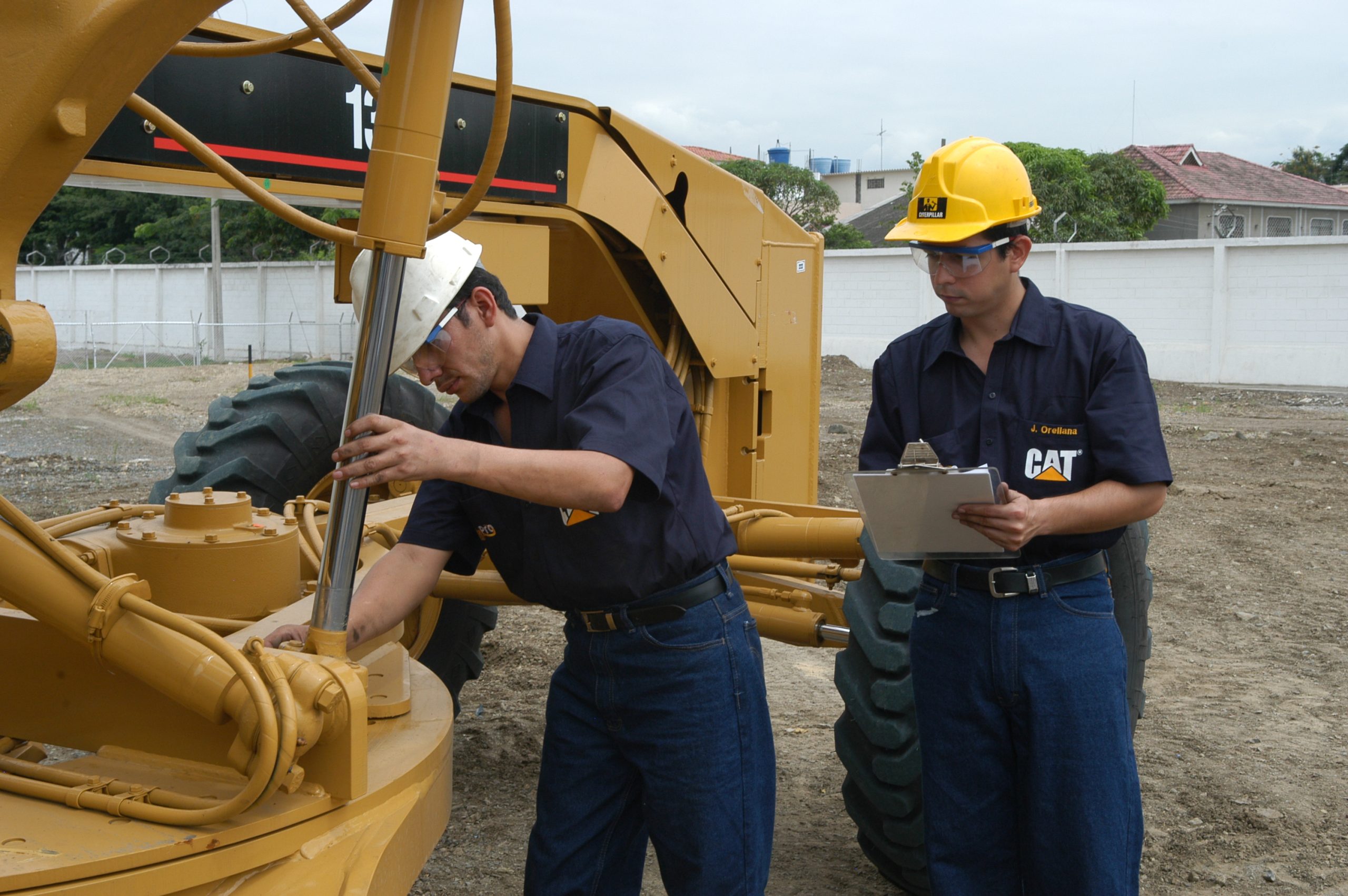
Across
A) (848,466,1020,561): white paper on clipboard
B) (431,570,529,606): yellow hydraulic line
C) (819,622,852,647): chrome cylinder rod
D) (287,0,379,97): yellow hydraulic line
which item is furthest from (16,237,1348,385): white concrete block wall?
(287,0,379,97): yellow hydraulic line

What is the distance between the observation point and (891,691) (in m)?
3.48

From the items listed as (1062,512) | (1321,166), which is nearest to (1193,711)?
(1062,512)

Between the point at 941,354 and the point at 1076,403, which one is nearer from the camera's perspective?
the point at 1076,403

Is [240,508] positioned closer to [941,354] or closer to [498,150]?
[498,150]

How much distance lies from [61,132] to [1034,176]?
2730cm

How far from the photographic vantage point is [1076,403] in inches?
104

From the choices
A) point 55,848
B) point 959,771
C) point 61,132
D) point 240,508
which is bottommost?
point 959,771

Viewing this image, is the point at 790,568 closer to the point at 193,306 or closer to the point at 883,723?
the point at 883,723

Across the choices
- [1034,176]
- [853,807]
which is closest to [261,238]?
[1034,176]

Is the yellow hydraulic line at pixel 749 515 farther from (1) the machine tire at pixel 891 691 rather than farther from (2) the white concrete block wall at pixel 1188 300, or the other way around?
(2) the white concrete block wall at pixel 1188 300

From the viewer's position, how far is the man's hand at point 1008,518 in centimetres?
245

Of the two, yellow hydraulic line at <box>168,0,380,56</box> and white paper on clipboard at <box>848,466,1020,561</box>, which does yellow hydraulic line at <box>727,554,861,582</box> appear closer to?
white paper on clipboard at <box>848,466,1020,561</box>

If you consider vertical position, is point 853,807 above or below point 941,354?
below

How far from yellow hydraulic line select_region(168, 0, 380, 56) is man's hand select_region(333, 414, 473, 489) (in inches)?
27.9
